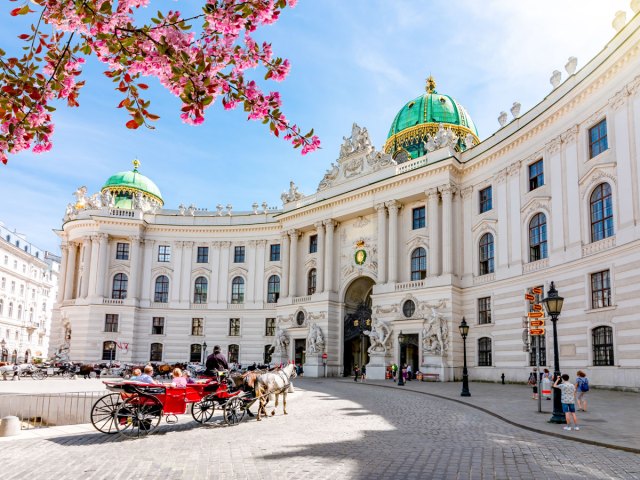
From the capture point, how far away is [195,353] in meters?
57.8

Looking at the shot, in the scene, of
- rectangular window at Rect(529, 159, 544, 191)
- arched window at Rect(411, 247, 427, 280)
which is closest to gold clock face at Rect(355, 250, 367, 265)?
arched window at Rect(411, 247, 427, 280)

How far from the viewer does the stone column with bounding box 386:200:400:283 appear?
43.7 meters

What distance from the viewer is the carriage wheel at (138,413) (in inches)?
532

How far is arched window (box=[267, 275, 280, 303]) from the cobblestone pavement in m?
41.0

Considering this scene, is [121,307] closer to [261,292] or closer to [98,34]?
[261,292]

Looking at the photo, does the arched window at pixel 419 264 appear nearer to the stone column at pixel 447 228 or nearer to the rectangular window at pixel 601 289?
the stone column at pixel 447 228

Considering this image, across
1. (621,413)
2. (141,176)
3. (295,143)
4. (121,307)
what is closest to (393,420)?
(621,413)

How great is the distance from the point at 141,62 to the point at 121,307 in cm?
5478

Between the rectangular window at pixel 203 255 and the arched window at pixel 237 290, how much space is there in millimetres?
3996

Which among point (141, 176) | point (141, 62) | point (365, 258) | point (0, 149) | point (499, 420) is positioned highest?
point (141, 176)

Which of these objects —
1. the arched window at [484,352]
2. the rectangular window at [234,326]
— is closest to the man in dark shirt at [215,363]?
the arched window at [484,352]

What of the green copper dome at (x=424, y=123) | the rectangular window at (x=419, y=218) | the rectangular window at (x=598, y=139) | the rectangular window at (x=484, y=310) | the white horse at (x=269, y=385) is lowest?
the white horse at (x=269, y=385)

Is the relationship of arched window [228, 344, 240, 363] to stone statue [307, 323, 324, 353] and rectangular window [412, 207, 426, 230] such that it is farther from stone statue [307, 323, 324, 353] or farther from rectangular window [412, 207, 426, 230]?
rectangular window [412, 207, 426, 230]

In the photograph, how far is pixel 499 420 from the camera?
17328mm
